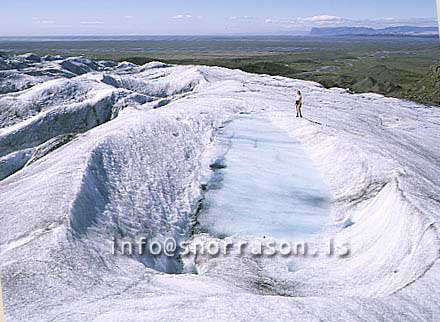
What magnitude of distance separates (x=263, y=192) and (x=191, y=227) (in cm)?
273

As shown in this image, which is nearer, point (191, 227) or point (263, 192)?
point (191, 227)

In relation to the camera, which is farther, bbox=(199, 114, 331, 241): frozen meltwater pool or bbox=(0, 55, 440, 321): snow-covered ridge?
bbox=(199, 114, 331, 241): frozen meltwater pool

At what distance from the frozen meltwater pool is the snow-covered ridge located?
493 millimetres

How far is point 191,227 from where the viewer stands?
1275 centimetres

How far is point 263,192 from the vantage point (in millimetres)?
14445

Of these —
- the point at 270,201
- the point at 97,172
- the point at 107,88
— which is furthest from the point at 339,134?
the point at 107,88

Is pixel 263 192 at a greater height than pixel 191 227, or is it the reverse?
pixel 263 192

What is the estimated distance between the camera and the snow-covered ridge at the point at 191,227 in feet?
26.0

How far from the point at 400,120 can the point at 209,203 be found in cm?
1697

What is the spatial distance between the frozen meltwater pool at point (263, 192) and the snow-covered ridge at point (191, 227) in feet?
1.62

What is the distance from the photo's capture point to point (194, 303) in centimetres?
779

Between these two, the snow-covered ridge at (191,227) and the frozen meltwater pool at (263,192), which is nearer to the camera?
the snow-covered ridge at (191,227)

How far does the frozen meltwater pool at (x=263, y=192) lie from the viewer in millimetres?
12730

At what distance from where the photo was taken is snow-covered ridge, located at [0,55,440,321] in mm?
7926
